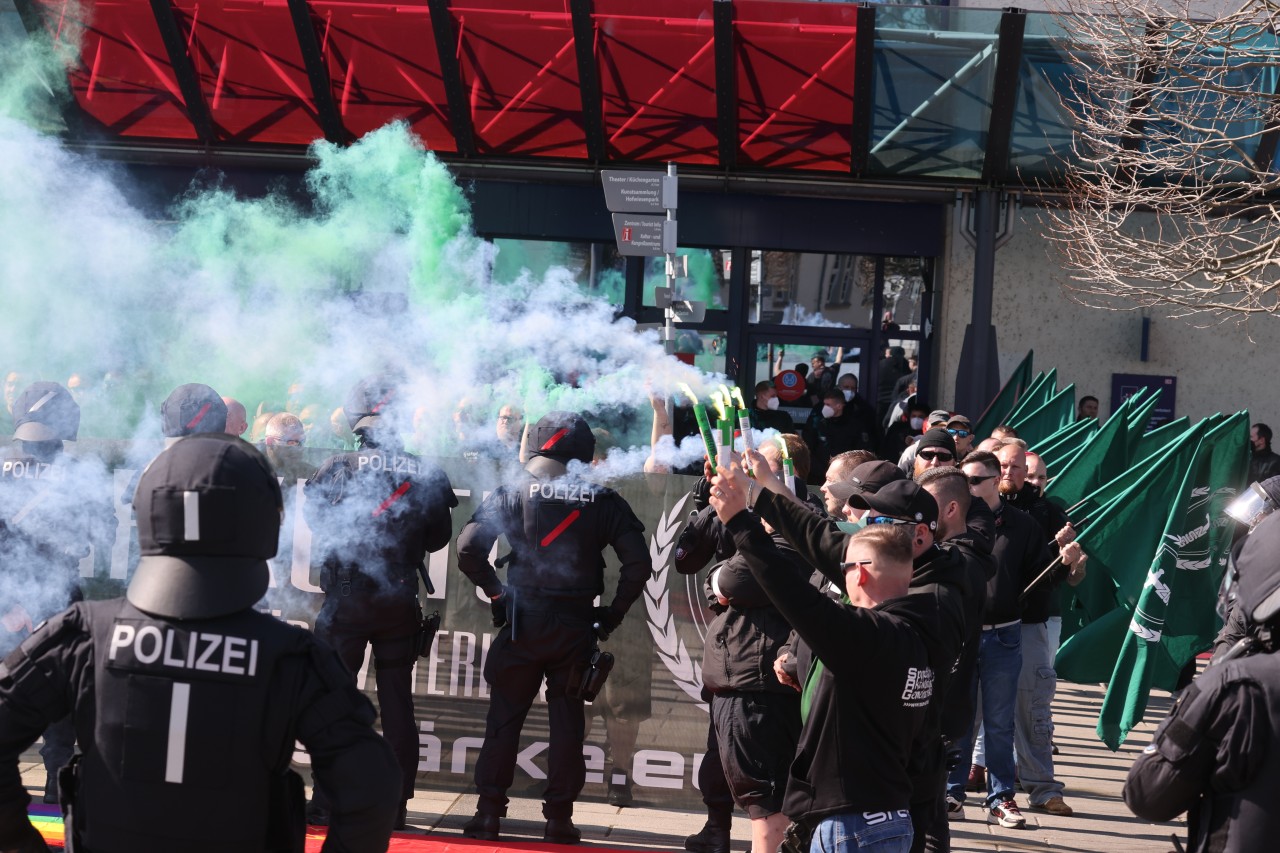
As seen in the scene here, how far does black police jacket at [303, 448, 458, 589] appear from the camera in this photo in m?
6.16

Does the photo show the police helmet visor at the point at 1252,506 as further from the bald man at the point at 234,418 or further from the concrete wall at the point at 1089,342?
the concrete wall at the point at 1089,342

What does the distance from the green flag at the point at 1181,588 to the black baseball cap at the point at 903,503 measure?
3468 mm

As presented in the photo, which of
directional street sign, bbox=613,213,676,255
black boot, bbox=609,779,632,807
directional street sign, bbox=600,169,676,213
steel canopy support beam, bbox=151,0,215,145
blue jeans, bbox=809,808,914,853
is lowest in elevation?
black boot, bbox=609,779,632,807

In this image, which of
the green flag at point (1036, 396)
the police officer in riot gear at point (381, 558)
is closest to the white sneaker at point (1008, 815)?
the police officer in riot gear at point (381, 558)

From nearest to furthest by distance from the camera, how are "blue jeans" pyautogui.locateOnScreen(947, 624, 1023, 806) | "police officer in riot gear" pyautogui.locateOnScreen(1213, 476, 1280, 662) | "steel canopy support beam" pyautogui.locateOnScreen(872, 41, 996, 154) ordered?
"police officer in riot gear" pyautogui.locateOnScreen(1213, 476, 1280, 662)
"blue jeans" pyautogui.locateOnScreen(947, 624, 1023, 806)
"steel canopy support beam" pyautogui.locateOnScreen(872, 41, 996, 154)

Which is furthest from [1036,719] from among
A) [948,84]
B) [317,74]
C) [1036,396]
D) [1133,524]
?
[317,74]

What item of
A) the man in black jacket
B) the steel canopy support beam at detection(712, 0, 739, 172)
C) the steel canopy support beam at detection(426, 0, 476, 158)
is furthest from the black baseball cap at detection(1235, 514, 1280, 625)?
the steel canopy support beam at detection(426, 0, 476, 158)

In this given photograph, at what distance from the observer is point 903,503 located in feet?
13.9

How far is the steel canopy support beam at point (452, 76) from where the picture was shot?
1439cm

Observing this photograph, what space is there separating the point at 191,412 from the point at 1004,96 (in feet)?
37.1

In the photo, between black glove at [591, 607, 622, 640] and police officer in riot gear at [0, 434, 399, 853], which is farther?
black glove at [591, 607, 622, 640]

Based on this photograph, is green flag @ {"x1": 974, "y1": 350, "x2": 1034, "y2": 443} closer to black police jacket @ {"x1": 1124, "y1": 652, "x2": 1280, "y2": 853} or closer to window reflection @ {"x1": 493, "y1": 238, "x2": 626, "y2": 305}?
window reflection @ {"x1": 493, "y1": 238, "x2": 626, "y2": 305}

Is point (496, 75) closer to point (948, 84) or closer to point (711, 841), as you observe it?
point (948, 84)

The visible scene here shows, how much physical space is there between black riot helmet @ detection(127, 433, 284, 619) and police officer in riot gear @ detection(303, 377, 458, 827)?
3.29 m
